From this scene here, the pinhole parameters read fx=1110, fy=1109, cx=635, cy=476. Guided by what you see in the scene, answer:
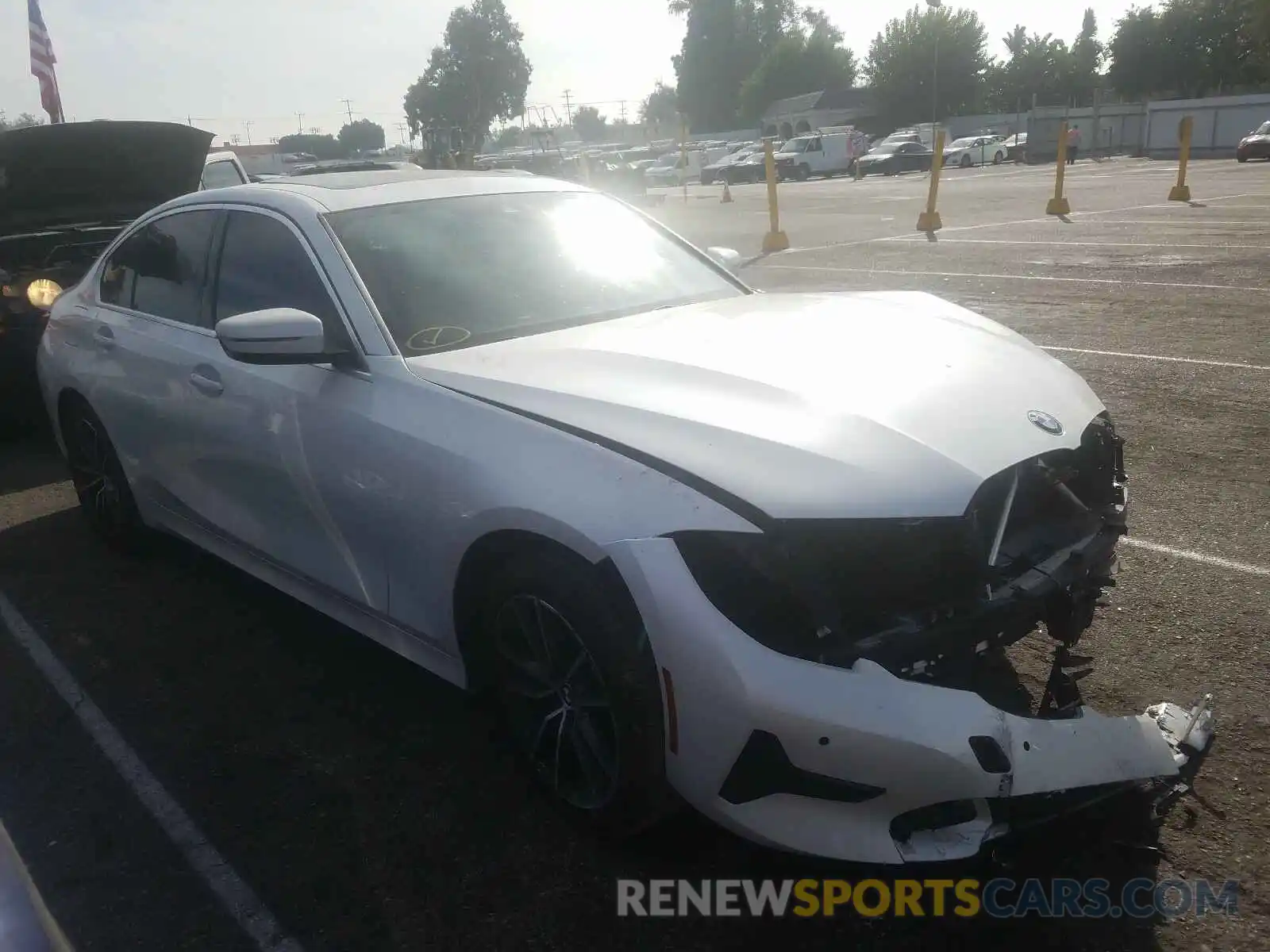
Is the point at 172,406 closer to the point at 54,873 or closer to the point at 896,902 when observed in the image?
the point at 54,873

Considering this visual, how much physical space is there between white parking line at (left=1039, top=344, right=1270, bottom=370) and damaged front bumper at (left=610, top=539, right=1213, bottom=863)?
483cm

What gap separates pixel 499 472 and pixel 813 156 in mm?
44819

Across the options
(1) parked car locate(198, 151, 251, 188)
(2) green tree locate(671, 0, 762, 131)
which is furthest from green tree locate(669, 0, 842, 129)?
(1) parked car locate(198, 151, 251, 188)

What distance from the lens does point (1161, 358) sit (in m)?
7.30

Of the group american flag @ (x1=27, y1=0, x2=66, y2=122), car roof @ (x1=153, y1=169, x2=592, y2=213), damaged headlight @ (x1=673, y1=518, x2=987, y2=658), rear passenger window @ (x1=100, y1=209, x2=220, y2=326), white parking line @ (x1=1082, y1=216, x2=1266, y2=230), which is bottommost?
white parking line @ (x1=1082, y1=216, x2=1266, y2=230)

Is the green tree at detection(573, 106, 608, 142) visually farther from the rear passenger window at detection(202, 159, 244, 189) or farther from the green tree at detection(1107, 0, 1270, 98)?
the rear passenger window at detection(202, 159, 244, 189)

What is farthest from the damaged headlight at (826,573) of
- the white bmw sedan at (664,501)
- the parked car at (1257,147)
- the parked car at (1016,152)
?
the parked car at (1016,152)

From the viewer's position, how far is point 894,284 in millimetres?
11117

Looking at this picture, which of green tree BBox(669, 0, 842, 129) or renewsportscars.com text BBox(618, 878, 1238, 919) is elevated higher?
green tree BBox(669, 0, 842, 129)

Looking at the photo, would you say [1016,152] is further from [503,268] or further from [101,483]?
[503,268]

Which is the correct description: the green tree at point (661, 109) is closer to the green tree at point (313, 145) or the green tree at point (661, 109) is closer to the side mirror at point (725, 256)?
the green tree at point (313, 145)

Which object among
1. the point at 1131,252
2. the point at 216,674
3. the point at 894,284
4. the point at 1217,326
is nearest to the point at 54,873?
the point at 216,674

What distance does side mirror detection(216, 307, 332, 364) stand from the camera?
10.1ft

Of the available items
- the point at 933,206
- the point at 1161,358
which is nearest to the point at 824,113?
the point at 933,206
